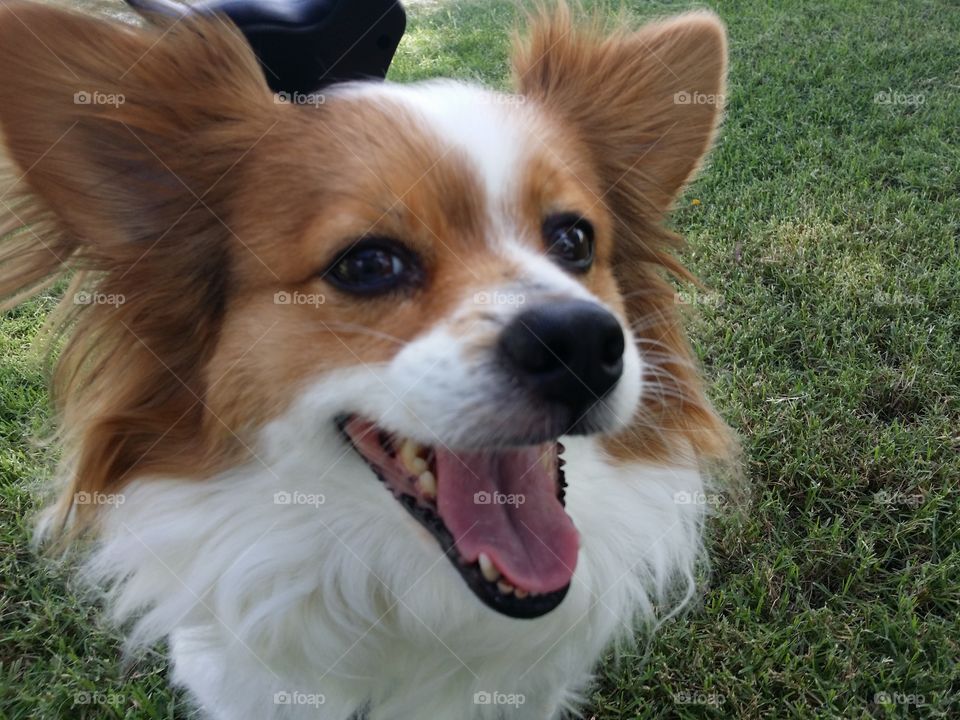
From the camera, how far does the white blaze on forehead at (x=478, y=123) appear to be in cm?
210

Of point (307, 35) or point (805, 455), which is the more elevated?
point (307, 35)

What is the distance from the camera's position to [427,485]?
2000mm

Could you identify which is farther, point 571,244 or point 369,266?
point 571,244

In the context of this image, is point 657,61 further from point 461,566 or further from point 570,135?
point 461,566

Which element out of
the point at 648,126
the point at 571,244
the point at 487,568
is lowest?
the point at 487,568

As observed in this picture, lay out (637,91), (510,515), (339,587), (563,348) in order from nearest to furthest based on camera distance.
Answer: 1. (563,348)
2. (510,515)
3. (339,587)
4. (637,91)

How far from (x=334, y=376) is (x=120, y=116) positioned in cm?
90

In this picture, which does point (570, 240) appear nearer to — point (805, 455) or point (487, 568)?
point (487, 568)

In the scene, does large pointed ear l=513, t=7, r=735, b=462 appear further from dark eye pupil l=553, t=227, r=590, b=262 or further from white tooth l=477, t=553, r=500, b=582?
white tooth l=477, t=553, r=500, b=582

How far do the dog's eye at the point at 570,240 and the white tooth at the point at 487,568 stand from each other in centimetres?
84

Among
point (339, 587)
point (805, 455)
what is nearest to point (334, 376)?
point (339, 587)

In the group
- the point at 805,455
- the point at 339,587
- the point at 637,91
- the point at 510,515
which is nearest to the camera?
the point at 510,515

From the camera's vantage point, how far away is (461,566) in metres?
1.94

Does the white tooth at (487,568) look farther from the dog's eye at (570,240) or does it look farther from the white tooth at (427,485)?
the dog's eye at (570,240)
